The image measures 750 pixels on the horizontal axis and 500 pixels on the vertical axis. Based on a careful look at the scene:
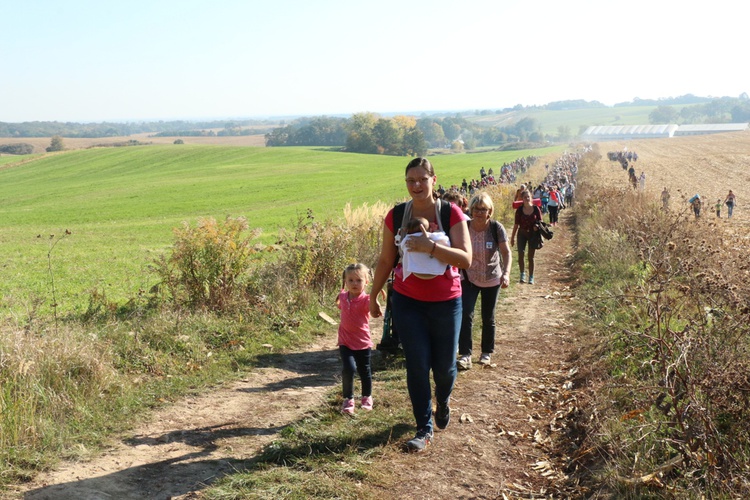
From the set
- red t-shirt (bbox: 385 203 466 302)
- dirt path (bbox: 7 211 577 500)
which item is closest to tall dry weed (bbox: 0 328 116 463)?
dirt path (bbox: 7 211 577 500)

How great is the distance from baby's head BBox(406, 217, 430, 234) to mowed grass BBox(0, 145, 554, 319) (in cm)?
398

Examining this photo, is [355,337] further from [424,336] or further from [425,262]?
[425,262]

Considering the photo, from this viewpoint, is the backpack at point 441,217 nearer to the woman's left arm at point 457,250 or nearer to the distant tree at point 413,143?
the woman's left arm at point 457,250

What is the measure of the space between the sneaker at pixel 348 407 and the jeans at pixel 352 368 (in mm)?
35

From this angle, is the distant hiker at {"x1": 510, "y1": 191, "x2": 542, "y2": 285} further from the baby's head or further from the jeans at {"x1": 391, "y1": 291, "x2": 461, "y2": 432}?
the baby's head

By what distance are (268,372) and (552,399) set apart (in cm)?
282

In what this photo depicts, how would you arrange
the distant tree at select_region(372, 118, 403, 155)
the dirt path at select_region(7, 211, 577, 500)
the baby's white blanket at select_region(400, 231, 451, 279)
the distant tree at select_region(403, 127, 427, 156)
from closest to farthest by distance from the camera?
1. the dirt path at select_region(7, 211, 577, 500)
2. the baby's white blanket at select_region(400, 231, 451, 279)
3. the distant tree at select_region(372, 118, 403, 155)
4. the distant tree at select_region(403, 127, 427, 156)

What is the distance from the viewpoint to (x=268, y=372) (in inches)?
255

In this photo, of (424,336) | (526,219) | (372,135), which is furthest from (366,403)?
(372,135)

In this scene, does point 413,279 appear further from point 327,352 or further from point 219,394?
point 327,352

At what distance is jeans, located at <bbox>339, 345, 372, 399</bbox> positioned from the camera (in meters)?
5.20

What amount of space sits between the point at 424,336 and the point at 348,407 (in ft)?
3.85

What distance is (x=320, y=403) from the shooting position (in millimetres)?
5469

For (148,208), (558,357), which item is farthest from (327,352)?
(148,208)
